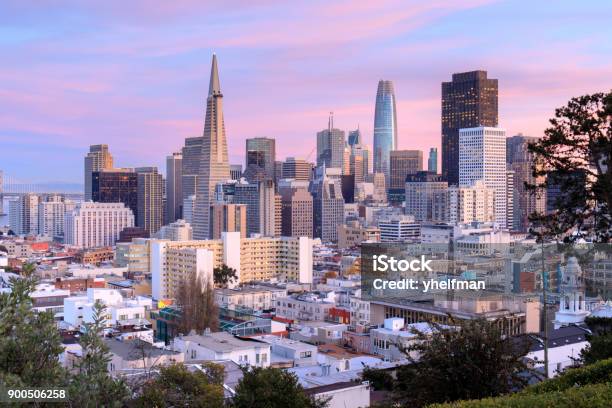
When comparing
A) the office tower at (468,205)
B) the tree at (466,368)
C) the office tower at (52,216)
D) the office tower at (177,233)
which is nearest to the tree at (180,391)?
the tree at (466,368)

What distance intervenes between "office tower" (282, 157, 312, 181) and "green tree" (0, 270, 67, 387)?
124m

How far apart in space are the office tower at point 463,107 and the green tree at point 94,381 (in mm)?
116676

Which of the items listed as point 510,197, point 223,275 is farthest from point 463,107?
point 223,275

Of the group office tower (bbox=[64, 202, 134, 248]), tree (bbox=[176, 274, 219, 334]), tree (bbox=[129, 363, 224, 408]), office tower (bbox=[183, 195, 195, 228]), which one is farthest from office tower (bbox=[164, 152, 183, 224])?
tree (bbox=[129, 363, 224, 408])

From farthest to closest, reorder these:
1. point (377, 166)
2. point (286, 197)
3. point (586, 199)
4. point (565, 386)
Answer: point (377, 166)
point (286, 197)
point (586, 199)
point (565, 386)

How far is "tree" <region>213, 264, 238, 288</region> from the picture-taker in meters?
41.9

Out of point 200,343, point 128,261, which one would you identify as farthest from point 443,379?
point 128,261

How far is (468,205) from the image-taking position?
86.4m

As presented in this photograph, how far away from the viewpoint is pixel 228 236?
46406mm

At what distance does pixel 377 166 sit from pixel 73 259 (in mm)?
123442

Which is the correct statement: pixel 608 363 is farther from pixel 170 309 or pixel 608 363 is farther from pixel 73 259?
pixel 73 259

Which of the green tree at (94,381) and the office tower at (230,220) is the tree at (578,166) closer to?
the green tree at (94,381)

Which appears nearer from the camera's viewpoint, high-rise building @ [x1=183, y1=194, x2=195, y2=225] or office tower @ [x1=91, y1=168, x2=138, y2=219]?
high-rise building @ [x1=183, y1=194, x2=195, y2=225]

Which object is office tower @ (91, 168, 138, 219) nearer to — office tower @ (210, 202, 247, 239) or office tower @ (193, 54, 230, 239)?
office tower @ (193, 54, 230, 239)
